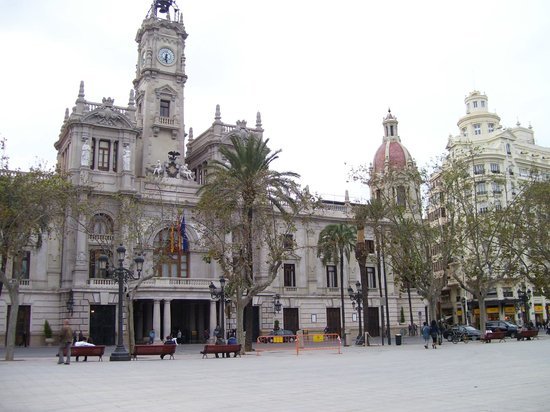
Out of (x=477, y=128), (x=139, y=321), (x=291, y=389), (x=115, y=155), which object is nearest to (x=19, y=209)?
(x=291, y=389)

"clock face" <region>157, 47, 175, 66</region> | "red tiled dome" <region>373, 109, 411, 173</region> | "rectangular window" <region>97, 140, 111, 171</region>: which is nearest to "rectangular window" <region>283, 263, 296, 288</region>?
"rectangular window" <region>97, 140, 111, 171</region>

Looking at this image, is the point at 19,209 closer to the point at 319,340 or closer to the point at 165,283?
the point at 165,283

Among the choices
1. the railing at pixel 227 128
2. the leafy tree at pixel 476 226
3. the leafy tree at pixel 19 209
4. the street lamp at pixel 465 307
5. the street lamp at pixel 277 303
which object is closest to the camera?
the leafy tree at pixel 19 209

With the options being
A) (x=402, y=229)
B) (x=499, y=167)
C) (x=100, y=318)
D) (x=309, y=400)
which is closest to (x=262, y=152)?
(x=402, y=229)

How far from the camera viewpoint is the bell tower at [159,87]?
189 ft

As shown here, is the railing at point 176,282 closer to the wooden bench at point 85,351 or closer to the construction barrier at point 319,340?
the construction barrier at point 319,340

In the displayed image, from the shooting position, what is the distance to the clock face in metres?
59.6

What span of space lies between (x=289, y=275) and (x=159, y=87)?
22.5m

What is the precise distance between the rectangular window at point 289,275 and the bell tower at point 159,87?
1518cm

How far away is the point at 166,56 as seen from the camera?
5991cm

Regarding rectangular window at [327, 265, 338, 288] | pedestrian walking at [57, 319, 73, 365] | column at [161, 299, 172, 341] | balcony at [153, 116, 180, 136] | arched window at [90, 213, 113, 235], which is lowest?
pedestrian walking at [57, 319, 73, 365]

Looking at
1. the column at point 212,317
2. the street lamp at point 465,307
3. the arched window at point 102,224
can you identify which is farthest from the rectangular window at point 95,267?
the street lamp at point 465,307

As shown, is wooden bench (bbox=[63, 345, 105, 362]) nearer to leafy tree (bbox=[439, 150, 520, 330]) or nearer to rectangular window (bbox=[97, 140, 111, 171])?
leafy tree (bbox=[439, 150, 520, 330])

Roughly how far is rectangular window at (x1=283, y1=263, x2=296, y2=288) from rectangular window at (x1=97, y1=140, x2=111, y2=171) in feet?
64.9
